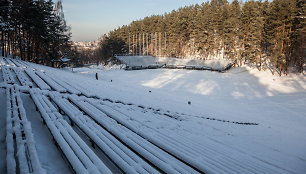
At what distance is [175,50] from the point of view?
197 ft

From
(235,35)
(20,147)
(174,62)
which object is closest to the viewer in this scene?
(20,147)

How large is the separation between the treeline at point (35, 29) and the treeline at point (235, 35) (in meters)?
29.9

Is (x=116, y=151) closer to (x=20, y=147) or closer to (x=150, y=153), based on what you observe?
(x=150, y=153)

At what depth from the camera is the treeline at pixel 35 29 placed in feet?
85.4

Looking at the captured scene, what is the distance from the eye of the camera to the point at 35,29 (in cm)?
2833

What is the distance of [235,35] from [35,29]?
35.6 m

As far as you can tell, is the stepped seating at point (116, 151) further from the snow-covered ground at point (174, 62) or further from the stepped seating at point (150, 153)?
the snow-covered ground at point (174, 62)

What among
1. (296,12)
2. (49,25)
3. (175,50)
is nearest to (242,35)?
(296,12)

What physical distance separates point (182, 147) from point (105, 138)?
6.26 feet

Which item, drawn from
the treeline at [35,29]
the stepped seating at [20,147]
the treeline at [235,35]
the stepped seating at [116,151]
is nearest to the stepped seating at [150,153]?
the stepped seating at [116,151]

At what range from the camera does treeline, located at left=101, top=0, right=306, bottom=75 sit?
99.8 feet

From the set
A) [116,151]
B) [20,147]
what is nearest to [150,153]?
[116,151]

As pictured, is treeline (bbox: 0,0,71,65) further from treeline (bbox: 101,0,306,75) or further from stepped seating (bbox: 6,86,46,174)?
treeline (bbox: 101,0,306,75)

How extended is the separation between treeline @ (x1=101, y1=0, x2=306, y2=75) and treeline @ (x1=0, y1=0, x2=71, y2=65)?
29.9 metres
